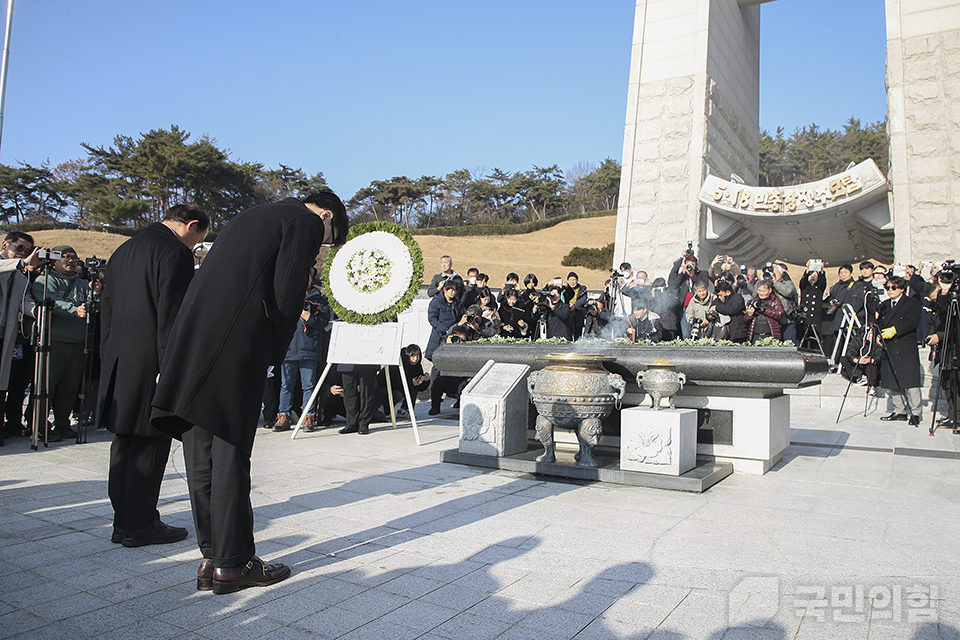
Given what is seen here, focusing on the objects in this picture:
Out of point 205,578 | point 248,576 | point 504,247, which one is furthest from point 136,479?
point 504,247

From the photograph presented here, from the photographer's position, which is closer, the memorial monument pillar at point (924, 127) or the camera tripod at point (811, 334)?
the camera tripod at point (811, 334)

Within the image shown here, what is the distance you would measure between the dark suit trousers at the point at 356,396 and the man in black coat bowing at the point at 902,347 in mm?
7005

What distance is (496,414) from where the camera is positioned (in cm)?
566

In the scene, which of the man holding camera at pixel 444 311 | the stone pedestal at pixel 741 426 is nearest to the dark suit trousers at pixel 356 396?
the man holding camera at pixel 444 311

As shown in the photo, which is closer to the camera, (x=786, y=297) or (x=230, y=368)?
(x=230, y=368)

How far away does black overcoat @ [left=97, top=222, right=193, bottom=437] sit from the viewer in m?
3.57

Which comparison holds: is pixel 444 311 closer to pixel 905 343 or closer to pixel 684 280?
pixel 684 280

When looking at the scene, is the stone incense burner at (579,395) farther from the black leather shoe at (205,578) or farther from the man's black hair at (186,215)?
the black leather shoe at (205,578)

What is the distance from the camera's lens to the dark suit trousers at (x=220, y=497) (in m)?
2.82

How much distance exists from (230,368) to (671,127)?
17352 millimetres

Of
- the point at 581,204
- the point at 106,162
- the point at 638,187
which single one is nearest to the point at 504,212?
the point at 581,204

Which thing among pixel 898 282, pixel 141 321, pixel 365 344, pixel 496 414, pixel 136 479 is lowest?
pixel 136 479

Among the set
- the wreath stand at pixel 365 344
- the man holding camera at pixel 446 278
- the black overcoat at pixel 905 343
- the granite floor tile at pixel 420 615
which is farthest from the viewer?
the man holding camera at pixel 446 278

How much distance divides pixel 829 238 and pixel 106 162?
52.0 m
